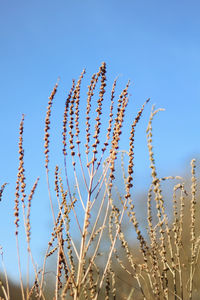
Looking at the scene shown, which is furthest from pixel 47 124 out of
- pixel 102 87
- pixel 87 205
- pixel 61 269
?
pixel 61 269

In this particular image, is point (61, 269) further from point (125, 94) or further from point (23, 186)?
point (125, 94)

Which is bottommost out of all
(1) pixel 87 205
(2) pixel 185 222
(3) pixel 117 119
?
(1) pixel 87 205

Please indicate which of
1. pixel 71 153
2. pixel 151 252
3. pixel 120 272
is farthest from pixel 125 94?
pixel 120 272

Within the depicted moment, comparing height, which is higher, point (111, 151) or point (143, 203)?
point (143, 203)

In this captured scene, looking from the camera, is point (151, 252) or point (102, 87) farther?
point (151, 252)

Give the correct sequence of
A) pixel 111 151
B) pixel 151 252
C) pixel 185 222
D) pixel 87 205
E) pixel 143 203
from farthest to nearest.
Answer: pixel 143 203
pixel 185 222
pixel 151 252
pixel 111 151
pixel 87 205

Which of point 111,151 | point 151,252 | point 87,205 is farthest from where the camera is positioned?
point 151,252

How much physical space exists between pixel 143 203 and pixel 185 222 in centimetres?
121

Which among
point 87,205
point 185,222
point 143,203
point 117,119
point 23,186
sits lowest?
point 87,205

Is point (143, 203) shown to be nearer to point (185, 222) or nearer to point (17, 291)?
point (185, 222)

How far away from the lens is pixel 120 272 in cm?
1023

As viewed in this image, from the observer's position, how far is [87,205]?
2469 millimetres

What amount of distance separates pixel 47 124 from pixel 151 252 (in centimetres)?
139

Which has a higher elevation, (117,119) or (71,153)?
(117,119)
